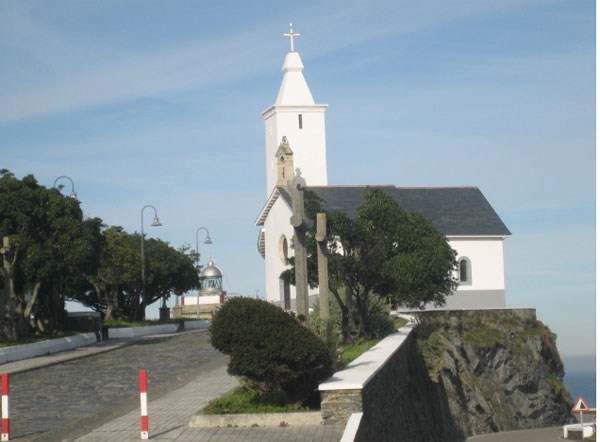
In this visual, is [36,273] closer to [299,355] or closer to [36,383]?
[36,383]

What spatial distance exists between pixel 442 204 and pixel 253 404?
1892 inches

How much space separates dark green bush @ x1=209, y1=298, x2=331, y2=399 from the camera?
41.8ft

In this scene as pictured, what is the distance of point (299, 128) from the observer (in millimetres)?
68625

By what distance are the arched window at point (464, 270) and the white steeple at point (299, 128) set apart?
15.0 m

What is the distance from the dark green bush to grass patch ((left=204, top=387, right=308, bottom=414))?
0.57 meters

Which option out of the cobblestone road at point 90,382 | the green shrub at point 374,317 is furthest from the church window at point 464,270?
the green shrub at point 374,317

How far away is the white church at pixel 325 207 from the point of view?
189 feet

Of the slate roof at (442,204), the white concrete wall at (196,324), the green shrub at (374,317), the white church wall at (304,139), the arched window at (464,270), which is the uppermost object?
the white church wall at (304,139)

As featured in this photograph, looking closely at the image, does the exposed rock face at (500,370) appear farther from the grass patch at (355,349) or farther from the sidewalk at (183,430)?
the sidewalk at (183,430)

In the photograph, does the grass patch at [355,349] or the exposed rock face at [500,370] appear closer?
the grass patch at [355,349]

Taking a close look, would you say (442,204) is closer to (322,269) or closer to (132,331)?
(132,331)

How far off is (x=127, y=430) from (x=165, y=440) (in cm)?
132

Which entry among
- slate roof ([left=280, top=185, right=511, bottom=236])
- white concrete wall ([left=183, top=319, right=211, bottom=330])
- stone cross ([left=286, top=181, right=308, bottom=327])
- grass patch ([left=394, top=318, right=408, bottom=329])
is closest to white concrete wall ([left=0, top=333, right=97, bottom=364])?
grass patch ([left=394, top=318, right=408, bottom=329])

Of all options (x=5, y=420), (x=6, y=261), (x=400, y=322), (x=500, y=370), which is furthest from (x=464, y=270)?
(x=5, y=420)
